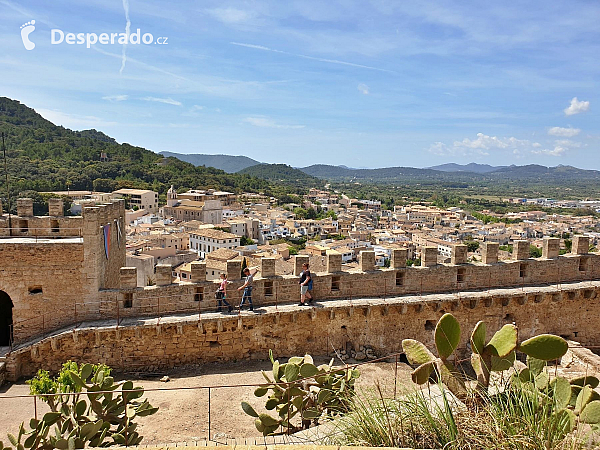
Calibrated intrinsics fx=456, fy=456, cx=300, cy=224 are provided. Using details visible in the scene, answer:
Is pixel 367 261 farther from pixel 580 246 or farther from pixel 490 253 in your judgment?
pixel 580 246

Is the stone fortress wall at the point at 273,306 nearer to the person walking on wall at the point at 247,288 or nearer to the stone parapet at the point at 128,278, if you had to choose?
the stone parapet at the point at 128,278

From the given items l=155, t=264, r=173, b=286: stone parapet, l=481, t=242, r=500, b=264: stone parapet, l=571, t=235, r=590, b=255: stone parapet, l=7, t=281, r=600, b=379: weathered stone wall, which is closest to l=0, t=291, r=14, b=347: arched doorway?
l=7, t=281, r=600, b=379: weathered stone wall

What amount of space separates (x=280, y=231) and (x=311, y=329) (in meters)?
75.7

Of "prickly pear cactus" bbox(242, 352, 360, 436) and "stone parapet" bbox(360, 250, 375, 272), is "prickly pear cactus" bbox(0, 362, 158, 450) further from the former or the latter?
"stone parapet" bbox(360, 250, 375, 272)

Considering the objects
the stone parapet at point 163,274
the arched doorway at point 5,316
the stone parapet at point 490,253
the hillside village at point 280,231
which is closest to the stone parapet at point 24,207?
the arched doorway at point 5,316

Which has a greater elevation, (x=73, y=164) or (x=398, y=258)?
(x=73, y=164)

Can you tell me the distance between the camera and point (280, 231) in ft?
282

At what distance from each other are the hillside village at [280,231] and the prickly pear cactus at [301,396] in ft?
94.7

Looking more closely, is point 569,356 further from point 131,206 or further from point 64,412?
point 131,206

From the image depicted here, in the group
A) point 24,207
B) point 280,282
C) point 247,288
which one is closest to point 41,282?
point 24,207

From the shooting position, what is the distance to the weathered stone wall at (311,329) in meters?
9.15

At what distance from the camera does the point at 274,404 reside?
22.1 feet

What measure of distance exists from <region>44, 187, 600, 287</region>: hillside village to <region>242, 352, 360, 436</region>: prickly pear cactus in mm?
28862

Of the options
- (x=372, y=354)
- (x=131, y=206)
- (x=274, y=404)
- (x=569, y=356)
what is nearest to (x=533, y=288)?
(x=569, y=356)
